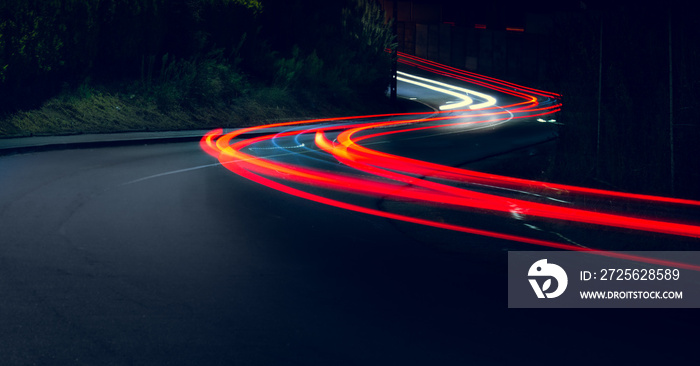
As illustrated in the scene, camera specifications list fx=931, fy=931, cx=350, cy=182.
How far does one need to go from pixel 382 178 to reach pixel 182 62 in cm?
1676

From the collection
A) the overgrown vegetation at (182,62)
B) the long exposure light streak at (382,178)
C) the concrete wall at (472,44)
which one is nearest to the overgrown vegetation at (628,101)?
the long exposure light streak at (382,178)

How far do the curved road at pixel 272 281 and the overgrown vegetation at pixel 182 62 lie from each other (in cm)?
971

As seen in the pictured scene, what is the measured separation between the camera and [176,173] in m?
17.9

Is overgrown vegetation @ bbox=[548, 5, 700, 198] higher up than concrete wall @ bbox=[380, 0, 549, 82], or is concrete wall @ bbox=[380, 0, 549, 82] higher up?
concrete wall @ bbox=[380, 0, 549, 82]

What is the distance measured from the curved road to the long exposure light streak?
0.19 m

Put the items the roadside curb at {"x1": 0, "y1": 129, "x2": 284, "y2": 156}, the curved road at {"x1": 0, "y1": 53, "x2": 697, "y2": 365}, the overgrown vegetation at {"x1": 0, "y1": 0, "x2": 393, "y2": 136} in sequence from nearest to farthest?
the curved road at {"x1": 0, "y1": 53, "x2": 697, "y2": 365} → the roadside curb at {"x1": 0, "y1": 129, "x2": 284, "y2": 156} → the overgrown vegetation at {"x1": 0, "y1": 0, "x2": 393, "y2": 136}

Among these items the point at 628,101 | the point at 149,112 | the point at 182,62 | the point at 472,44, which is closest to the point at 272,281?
the point at 628,101

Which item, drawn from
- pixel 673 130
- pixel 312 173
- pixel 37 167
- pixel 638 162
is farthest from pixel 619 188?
pixel 37 167

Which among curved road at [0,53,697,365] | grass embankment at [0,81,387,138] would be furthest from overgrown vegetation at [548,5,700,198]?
grass embankment at [0,81,387,138]

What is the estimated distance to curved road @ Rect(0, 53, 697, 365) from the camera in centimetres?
682

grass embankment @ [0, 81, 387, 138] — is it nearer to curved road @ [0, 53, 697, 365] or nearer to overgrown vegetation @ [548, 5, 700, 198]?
curved road @ [0, 53, 697, 365]

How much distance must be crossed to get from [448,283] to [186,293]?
250 centimetres

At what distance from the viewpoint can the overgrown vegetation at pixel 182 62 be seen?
26.0m

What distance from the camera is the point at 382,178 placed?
17.8 m
